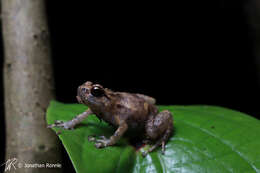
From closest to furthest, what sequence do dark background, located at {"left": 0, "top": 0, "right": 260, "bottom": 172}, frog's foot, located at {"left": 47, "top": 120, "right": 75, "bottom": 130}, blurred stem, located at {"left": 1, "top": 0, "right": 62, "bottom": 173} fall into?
frog's foot, located at {"left": 47, "top": 120, "right": 75, "bottom": 130} < blurred stem, located at {"left": 1, "top": 0, "right": 62, "bottom": 173} < dark background, located at {"left": 0, "top": 0, "right": 260, "bottom": 172}

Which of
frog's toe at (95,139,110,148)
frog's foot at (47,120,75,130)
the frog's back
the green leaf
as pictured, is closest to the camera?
the green leaf

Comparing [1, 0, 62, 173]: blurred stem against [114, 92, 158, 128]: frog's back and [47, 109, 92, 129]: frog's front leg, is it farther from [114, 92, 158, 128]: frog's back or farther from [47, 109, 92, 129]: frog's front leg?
[114, 92, 158, 128]: frog's back

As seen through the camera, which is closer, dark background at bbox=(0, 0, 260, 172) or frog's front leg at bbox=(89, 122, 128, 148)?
frog's front leg at bbox=(89, 122, 128, 148)

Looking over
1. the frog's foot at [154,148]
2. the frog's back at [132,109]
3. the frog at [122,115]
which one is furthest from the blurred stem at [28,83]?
the frog's foot at [154,148]

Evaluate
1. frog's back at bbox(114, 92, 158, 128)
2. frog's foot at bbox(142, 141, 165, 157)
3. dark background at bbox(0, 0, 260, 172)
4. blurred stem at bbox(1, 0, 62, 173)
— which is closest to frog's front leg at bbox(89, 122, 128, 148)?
frog's back at bbox(114, 92, 158, 128)

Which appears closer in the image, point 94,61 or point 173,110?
point 173,110

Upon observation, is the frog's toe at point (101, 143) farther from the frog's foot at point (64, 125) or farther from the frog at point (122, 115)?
the frog's foot at point (64, 125)

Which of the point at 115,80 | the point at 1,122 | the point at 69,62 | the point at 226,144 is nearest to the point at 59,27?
the point at 69,62

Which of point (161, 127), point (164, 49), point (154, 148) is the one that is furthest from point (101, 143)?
point (164, 49)

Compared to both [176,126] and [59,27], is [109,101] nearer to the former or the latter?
[176,126]
